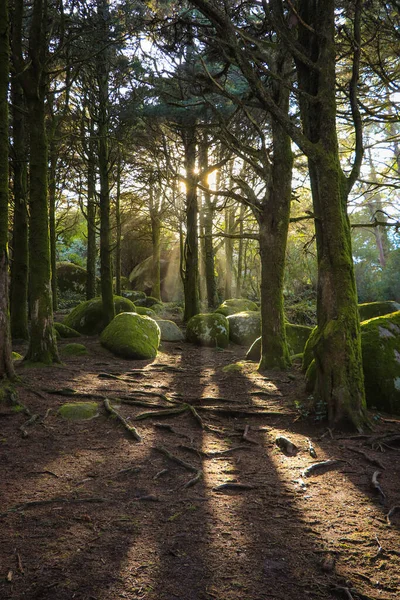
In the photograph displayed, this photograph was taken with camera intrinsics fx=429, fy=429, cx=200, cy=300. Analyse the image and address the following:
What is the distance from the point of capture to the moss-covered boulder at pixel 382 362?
6113 millimetres

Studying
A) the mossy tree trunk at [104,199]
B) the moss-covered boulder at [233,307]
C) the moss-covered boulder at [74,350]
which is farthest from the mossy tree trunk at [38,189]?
the moss-covered boulder at [233,307]

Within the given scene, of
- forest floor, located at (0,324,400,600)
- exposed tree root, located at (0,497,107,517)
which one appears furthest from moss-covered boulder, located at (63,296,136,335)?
exposed tree root, located at (0,497,107,517)

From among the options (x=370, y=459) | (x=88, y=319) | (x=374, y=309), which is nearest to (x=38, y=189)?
(x=88, y=319)

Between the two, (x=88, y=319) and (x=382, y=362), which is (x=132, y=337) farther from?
(x=382, y=362)

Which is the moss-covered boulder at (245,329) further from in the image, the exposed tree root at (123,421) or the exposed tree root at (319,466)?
the exposed tree root at (319,466)

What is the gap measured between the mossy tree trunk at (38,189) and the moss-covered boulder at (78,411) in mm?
2546

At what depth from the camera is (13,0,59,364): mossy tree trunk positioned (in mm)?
7867

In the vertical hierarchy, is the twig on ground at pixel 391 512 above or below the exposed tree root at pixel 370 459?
below

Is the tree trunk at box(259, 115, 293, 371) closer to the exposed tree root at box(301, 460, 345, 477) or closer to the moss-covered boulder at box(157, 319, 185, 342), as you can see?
the exposed tree root at box(301, 460, 345, 477)

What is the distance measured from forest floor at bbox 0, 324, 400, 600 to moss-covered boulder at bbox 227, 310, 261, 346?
7560 millimetres

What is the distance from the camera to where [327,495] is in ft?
11.8

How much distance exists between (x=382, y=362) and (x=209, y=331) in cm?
732

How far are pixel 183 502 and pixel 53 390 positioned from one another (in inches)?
139

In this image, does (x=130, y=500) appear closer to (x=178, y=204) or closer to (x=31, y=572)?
(x=31, y=572)
